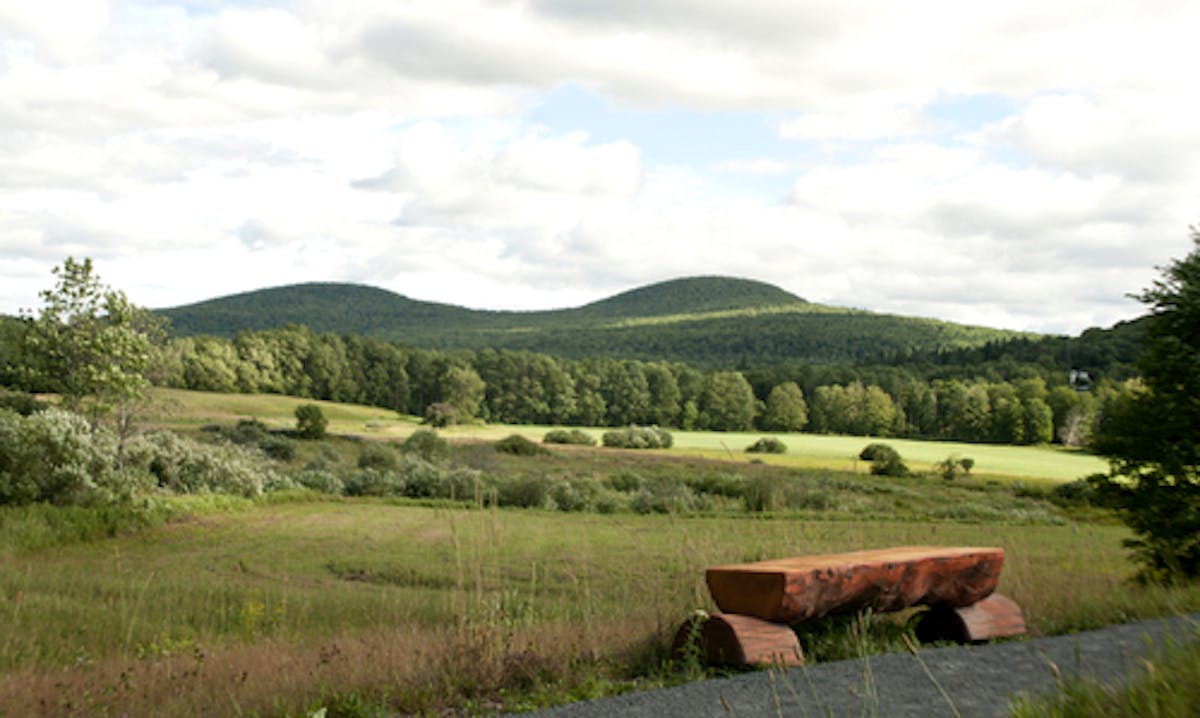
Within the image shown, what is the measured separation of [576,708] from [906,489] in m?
32.2

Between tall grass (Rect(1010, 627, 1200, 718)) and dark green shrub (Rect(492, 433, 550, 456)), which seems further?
dark green shrub (Rect(492, 433, 550, 456))

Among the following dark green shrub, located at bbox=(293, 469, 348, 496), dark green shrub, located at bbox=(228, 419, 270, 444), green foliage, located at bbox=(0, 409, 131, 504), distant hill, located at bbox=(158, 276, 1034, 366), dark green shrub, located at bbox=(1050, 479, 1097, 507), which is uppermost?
distant hill, located at bbox=(158, 276, 1034, 366)

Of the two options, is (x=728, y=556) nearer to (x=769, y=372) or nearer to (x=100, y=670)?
(x=100, y=670)

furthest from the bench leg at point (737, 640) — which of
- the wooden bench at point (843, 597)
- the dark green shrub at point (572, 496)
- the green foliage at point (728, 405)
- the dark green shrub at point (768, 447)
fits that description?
the green foliage at point (728, 405)

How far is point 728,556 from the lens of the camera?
35.1 feet

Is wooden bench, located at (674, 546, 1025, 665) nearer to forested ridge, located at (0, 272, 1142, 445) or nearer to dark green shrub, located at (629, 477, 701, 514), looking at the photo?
dark green shrub, located at (629, 477, 701, 514)

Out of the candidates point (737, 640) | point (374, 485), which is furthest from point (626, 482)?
point (737, 640)

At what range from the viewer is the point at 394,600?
11.2m

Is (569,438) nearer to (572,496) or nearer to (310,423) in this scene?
(310,423)

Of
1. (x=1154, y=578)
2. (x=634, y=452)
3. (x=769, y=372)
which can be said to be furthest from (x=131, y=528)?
(x=769, y=372)

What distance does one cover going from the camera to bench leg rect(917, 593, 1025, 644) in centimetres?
788

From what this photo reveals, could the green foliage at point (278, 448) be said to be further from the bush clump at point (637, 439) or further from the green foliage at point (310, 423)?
the bush clump at point (637, 439)

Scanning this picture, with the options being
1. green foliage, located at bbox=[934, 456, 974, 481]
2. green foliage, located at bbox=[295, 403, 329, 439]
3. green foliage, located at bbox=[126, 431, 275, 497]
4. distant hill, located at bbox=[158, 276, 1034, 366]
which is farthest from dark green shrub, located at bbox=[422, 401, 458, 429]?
distant hill, located at bbox=[158, 276, 1034, 366]

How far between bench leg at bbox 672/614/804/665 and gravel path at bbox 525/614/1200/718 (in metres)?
0.13
